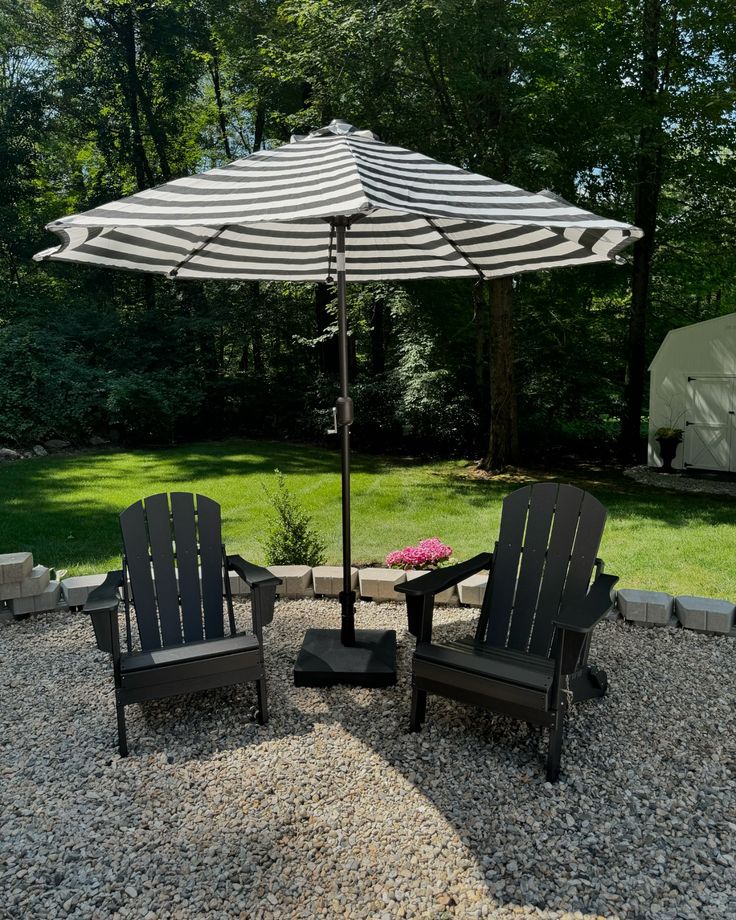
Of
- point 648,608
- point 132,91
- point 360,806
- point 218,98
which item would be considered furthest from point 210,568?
point 218,98

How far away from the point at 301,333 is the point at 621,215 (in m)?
6.99

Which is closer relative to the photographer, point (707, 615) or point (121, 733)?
point (121, 733)

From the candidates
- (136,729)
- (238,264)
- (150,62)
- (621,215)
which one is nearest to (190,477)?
(238,264)

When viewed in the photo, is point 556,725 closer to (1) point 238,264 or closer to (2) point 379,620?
(2) point 379,620

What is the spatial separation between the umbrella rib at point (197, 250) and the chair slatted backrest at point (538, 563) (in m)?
1.93

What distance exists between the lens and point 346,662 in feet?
10.3

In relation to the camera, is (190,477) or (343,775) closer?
(343,775)

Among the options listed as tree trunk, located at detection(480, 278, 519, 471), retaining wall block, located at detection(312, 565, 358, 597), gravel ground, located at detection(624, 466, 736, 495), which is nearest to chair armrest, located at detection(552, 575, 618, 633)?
retaining wall block, located at detection(312, 565, 358, 597)

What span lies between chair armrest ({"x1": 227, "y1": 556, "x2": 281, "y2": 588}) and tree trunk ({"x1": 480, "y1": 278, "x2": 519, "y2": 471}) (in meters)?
6.76

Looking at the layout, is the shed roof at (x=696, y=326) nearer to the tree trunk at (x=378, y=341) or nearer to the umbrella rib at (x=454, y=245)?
the tree trunk at (x=378, y=341)

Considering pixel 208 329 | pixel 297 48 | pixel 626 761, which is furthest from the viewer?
pixel 208 329

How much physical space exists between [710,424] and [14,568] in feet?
29.1

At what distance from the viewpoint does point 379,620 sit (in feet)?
12.9

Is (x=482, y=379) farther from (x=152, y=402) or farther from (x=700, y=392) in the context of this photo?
(x=152, y=402)
